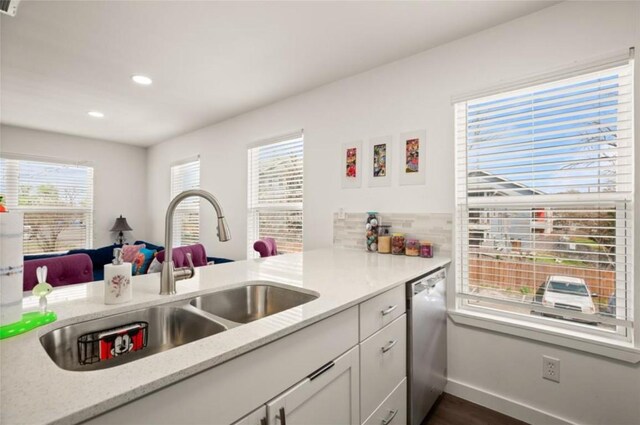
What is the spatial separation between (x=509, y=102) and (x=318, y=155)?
1.58 meters

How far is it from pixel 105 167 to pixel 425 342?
5.45 meters

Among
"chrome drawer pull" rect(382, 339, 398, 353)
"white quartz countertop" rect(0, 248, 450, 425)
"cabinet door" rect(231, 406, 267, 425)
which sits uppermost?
"white quartz countertop" rect(0, 248, 450, 425)

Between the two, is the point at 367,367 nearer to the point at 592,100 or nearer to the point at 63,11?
the point at 592,100

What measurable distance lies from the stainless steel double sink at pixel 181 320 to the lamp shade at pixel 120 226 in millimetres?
4486

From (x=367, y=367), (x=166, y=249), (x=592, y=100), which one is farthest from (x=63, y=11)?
(x=592, y=100)

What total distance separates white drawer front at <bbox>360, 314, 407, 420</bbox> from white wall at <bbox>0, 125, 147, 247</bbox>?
522 centimetres

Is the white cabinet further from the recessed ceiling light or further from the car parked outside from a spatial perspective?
the recessed ceiling light

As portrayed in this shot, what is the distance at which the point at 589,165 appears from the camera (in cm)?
165

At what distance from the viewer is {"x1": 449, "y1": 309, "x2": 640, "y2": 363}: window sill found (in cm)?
152

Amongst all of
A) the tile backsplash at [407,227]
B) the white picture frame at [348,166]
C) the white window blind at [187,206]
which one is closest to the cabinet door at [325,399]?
the tile backsplash at [407,227]

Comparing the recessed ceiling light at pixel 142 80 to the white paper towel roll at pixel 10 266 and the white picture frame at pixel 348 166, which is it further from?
the white paper towel roll at pixel 10 266

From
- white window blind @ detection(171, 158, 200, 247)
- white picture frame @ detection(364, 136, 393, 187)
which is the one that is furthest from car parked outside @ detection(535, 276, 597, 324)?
white window blind @ detection(171, 158, 200, 247)

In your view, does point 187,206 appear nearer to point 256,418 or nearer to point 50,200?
point 50,200

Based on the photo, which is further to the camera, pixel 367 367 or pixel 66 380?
pixel 367 367
